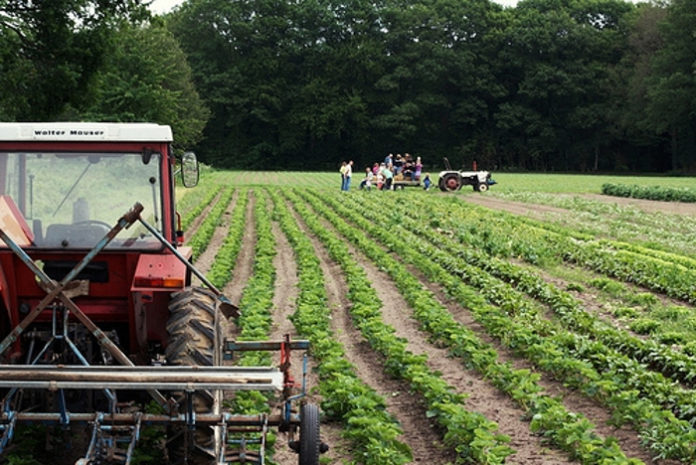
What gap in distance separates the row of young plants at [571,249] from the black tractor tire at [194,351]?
9517 millimetres

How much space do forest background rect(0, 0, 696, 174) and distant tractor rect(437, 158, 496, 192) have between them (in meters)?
35.2

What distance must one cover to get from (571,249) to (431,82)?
62.7 metres

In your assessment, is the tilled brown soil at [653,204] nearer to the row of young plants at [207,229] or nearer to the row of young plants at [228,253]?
the row of young plants at [228,253]

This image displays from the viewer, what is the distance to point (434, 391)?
797cm

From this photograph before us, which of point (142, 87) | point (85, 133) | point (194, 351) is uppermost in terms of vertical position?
point (142, 87)

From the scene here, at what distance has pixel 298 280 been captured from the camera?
15477 millimetres

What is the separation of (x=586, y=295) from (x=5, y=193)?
9.80 m

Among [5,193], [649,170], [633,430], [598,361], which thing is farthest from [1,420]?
[649,170]

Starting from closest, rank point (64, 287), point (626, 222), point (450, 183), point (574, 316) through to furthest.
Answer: point (64, 287) → point (574, 316) → point (626, 222) → point (450, 183)

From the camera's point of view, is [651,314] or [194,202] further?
[194,202]

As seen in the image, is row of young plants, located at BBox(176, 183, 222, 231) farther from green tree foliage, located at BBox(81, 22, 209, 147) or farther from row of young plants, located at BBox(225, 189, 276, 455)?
green tree foliage, located at BBox(81, 22, 209, 147)

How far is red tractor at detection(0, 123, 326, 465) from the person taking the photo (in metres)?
5.34

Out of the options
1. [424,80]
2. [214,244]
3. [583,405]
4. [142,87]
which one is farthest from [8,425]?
[424,80]

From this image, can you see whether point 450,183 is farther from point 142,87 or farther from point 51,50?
point 142,87
